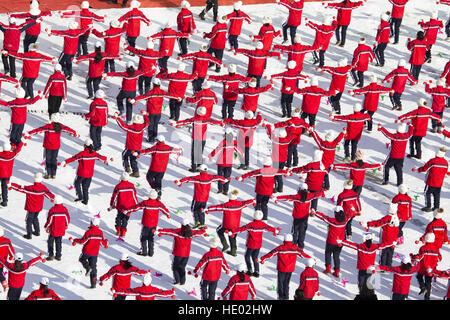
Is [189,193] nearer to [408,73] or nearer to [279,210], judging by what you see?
[279,210]

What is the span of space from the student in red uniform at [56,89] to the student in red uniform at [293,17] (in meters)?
8.65

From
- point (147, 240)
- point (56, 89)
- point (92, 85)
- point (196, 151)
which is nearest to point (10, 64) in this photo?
point (92, 85)

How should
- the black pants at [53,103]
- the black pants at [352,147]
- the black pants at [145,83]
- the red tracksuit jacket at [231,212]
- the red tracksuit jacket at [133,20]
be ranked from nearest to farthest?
the red tracksuit jacket at [231,212], the black pants at [352,147], the black pants at [53,103], the black pants at [145,83], the red tracksuit jacket at [133,20]

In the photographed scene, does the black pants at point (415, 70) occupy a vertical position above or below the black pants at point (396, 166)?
above

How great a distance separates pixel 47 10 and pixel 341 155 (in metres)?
12.9

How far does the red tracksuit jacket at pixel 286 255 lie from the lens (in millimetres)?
29109

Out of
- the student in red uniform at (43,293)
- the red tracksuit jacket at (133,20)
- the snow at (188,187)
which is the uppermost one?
the red tracksuit jacket at (133,20)

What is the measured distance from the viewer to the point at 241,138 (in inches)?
1358

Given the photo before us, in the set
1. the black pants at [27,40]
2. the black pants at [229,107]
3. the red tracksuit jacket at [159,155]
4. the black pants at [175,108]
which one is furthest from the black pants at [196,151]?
the black pants at [27,40]

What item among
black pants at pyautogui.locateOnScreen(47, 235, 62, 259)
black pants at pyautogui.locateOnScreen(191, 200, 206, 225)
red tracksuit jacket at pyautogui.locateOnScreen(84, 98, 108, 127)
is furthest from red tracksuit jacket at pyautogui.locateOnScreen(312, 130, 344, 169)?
black pants at pyautogui.locateOnScreen(47, 235, 62, 259)

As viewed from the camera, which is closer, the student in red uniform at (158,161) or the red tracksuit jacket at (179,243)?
the red tracksuit jacket at (179,243)

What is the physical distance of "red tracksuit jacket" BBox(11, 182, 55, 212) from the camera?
30.5 m

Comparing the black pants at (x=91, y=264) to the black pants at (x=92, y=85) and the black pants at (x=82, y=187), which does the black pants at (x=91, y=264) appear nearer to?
the black pants at (x=82, y=187)

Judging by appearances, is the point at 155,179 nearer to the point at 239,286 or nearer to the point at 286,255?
the point at 286,255
